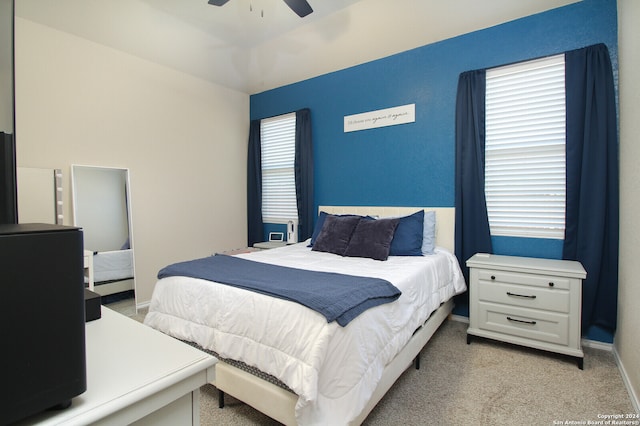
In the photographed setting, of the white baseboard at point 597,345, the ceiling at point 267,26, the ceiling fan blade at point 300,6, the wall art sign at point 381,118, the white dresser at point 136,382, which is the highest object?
the ceiling at point 267,26

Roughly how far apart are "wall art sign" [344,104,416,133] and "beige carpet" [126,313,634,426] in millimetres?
2314

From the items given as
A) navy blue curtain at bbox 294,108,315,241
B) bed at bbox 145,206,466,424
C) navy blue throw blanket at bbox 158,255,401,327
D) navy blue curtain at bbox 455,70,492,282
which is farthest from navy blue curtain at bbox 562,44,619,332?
navy blue curtain at bbox 294,108,315,241

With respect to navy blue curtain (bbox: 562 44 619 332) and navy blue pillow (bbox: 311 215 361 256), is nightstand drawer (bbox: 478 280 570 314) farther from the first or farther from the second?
navy blue pillow (bbox: 311 215 361 256)

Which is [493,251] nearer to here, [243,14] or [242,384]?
[242,384]

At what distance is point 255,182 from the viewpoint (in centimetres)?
469

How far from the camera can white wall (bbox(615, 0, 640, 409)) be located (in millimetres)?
1905

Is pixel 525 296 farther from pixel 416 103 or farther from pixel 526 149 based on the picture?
pixel 416 103

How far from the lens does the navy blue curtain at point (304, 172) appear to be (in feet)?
13.5

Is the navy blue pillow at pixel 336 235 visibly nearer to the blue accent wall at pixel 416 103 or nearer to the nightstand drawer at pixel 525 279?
the blue accent wall at pixel 416 103

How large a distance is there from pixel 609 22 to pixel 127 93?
175 inches

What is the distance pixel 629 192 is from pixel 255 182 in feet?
13.0

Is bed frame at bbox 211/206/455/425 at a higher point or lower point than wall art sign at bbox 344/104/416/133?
lower

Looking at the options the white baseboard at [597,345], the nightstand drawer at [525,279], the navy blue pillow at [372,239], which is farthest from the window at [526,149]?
the navy blue pillow at [372,239]

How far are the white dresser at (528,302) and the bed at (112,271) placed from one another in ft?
11.1
